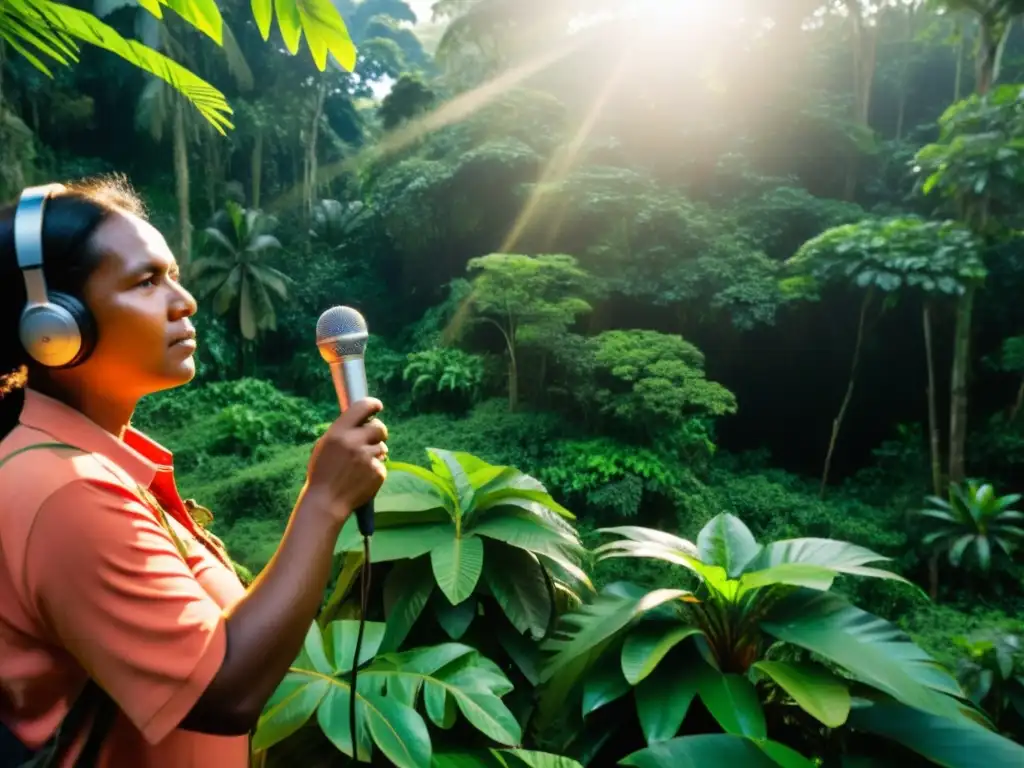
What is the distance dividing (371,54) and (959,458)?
568 inches

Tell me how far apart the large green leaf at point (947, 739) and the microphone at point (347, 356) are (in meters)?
0.83

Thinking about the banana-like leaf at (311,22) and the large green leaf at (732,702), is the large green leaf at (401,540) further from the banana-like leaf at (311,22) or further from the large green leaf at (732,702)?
the banana-like leaf at (311,22)

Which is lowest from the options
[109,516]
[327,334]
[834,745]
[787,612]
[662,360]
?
[662,360]

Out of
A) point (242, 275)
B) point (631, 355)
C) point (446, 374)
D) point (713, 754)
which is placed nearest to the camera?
point (713, 754)

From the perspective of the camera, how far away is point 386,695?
3.34 feet

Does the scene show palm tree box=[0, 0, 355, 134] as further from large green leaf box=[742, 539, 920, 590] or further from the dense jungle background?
large green leaf box=[742, 539, 920, 590]

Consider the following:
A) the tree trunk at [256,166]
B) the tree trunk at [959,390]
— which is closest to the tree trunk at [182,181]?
the tree trunk at [256,166]

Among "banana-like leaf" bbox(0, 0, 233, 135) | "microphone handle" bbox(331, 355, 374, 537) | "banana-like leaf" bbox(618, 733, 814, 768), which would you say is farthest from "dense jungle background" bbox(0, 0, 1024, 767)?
"banana-like leaf" bbox(0, 0, 233, 135)

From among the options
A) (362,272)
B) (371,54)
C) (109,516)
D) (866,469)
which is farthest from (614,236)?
(371,54)

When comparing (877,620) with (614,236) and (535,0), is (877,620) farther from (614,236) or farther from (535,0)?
(535,0)

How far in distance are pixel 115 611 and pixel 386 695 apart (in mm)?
564

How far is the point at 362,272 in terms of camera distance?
12.7 metres

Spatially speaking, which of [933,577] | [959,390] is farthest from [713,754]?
[959,390]

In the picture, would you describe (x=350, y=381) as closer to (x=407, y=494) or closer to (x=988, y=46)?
(x=407, y=494)
